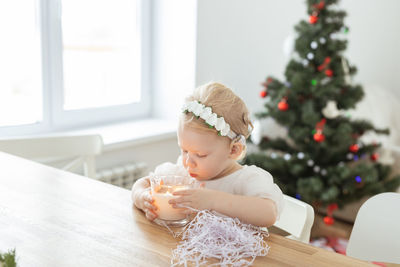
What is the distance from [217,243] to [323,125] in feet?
6.55

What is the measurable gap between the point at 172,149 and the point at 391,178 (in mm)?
1434

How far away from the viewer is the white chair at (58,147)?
1.82 metres

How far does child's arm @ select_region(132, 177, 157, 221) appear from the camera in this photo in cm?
107

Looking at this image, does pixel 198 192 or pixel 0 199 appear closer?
pixel 198 192

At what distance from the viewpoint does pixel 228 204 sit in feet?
3.45

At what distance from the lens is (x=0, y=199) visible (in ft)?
3.91

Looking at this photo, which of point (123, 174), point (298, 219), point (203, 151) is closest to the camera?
point (203, 151)

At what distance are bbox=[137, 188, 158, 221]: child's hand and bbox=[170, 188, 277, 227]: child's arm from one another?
0.06 metres

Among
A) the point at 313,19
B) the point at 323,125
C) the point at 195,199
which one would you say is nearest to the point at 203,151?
the point at 195,199

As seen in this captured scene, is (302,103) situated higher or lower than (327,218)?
higher

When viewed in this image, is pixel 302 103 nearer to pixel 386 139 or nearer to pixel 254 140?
pixel 254 140

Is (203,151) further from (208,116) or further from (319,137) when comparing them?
(319,137)

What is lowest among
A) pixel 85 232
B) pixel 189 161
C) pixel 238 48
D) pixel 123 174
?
pixel 123 174

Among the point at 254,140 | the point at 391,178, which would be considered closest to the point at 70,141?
the point at 254,140
